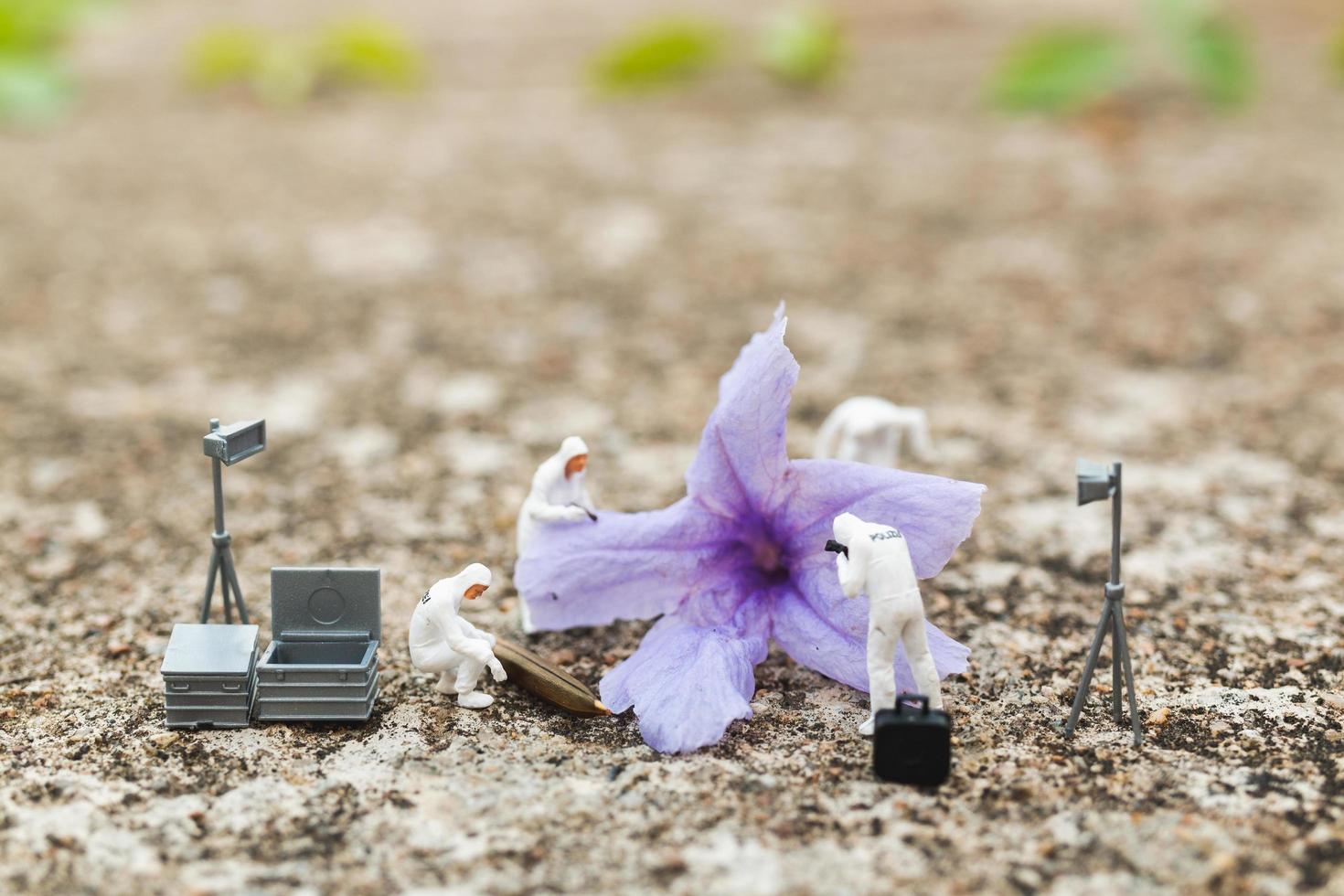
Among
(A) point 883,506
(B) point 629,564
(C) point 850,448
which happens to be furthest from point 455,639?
(C) point 850,448

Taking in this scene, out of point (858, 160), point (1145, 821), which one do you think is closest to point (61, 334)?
point (858, 160)

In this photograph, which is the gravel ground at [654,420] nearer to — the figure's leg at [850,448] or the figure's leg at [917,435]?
the figure's leg at [917,435]

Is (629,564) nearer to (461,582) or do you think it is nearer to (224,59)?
(461,582)

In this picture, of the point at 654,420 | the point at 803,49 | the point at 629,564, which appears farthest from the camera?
the point at 803,49

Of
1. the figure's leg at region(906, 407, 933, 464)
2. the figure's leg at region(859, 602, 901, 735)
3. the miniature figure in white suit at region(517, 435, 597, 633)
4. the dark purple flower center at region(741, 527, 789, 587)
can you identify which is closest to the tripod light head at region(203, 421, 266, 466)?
the miniature figure in white suit at region(517, 435, 597, 633)

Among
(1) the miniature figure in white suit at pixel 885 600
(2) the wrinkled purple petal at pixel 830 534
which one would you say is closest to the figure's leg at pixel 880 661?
(1) the miniature figure in white suit at pixel 885 600

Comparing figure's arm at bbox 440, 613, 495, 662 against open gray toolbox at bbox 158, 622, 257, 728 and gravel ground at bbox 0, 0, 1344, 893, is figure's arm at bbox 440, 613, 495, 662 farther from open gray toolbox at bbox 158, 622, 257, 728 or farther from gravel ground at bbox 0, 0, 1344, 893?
open gray toolbox at bbox 158, 622, 257, 728
